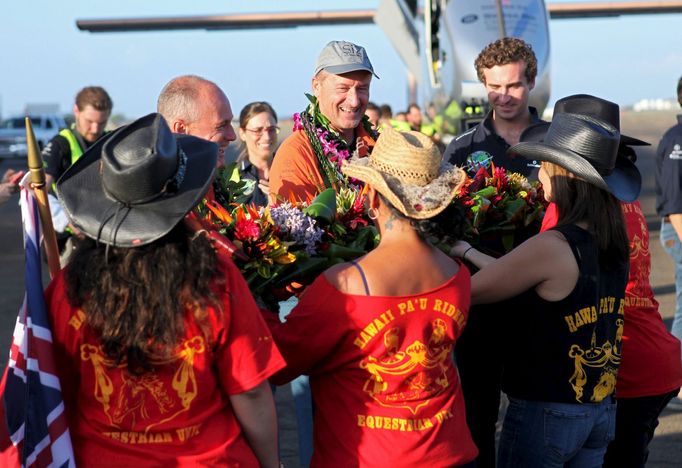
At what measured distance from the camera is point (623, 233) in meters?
3.42

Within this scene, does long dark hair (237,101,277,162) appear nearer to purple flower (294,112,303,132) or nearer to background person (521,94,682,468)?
purple flower (294,112,303,132)

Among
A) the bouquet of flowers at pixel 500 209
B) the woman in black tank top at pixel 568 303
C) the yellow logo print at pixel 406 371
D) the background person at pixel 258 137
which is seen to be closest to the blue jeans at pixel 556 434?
the woman in black tank top at pixel 568 303

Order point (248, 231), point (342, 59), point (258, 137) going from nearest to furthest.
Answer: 1. point (248, 231)
2. point (342, 59)
3. point (258, 137)

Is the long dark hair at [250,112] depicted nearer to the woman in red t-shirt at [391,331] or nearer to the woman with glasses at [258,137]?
the woman with glasses at [258,137]

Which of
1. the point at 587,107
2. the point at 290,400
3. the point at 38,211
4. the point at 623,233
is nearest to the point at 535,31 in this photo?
the point at 290,400

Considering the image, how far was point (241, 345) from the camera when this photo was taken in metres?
2.57

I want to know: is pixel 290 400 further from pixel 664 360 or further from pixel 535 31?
pixel 535 31

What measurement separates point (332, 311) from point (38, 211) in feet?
3.09

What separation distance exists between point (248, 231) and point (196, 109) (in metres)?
0.72

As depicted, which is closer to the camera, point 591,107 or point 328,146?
point 591,107

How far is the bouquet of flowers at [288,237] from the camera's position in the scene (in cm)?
326

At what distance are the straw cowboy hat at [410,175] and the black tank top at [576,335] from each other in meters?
0.64

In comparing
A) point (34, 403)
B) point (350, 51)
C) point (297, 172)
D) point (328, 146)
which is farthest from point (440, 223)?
point (350, 51)

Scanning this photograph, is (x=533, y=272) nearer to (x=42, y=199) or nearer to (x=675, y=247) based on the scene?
(x=42, y=199)
